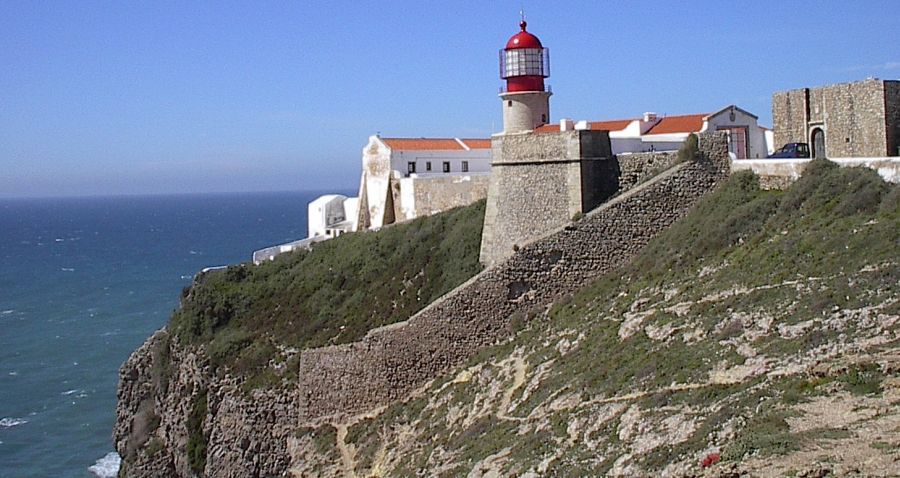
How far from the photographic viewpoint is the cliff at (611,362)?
37.7 feet

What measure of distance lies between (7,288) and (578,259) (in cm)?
7116

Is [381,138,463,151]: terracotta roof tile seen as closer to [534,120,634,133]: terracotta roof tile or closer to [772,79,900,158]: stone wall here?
[534,120,634,133]: terracotta roof tile

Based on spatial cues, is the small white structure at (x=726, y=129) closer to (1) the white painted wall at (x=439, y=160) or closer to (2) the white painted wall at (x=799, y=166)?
(2) the white painted wall at (x=799, y=166)

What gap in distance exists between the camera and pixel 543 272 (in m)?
21.7

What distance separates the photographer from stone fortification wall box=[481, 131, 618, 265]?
74.6 feet

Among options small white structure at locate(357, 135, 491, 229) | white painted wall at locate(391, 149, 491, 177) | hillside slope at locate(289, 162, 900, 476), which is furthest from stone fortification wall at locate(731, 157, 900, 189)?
white painted wall at locate(391, 149, 491, 177)

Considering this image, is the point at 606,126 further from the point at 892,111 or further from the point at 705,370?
the point at 705,370

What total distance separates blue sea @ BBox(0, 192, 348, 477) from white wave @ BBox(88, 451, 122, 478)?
0.06 meters

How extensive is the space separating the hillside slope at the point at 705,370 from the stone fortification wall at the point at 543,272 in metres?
0.45

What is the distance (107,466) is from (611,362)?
25.5m

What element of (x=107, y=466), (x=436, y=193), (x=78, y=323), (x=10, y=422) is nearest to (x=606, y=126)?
(x=436, y=193)

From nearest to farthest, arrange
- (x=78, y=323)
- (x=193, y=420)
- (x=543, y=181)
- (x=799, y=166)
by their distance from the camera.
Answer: (x=799, y=166), (x=543, y=181), (x=193, y=420), (x=78, y=323)

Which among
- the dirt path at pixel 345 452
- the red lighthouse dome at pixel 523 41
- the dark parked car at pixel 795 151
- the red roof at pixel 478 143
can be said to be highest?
the red lighthouse dome at pixel 523 41

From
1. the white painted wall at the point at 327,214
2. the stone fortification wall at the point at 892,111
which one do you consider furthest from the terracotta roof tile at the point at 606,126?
the white painted wall at the point at 327,214
